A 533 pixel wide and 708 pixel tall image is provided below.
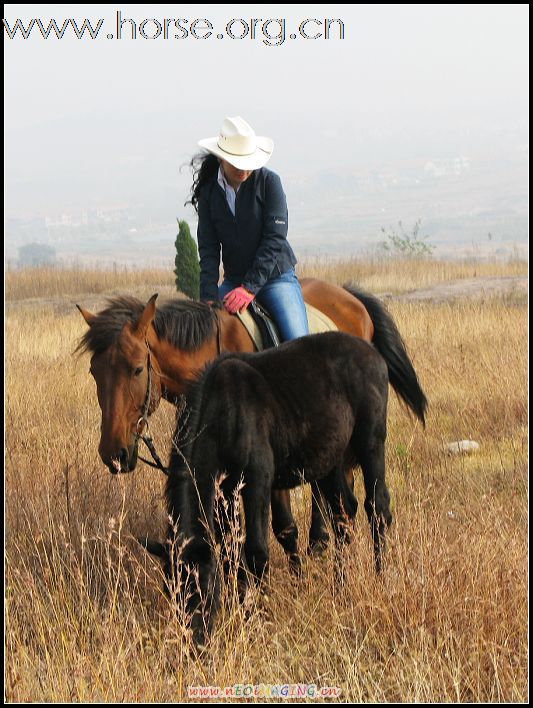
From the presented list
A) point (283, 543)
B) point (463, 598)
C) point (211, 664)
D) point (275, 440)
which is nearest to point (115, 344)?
point (275, 440)

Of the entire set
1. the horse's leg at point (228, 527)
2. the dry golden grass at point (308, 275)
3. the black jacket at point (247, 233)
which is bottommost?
the horse's leg at point (228, 527)

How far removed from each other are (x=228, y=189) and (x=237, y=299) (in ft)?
2.57

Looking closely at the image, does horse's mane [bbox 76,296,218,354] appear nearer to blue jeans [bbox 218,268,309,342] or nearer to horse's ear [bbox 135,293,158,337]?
horse's ear [bbox 135,293,158,337]

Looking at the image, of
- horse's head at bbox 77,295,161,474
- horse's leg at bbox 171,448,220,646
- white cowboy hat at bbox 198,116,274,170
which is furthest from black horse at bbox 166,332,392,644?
white cowboy hat at bbox 198,116,274,170

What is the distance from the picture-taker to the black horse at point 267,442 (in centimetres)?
422

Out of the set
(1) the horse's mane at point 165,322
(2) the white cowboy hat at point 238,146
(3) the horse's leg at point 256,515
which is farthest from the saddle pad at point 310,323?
(3) the horse's leg at point 256,515

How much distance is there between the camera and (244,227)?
20.5ft

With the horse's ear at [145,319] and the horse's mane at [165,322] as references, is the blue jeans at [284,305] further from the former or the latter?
the horse's ear at [145,319]

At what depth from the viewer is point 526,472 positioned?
7.54 meters

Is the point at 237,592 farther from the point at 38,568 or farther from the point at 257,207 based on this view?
the point at 257,207

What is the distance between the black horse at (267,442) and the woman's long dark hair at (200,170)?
5.62 ft

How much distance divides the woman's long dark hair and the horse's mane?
895 mm

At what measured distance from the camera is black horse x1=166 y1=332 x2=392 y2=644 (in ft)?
13.9

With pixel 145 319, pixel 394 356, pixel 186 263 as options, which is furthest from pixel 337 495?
pixel 186 263
